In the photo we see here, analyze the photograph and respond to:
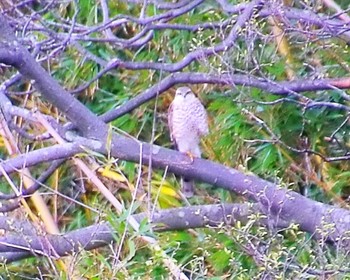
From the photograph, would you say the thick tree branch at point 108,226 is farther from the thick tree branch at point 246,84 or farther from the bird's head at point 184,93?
the bird's head at point 184,93

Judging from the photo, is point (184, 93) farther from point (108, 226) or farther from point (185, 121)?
point (108, 226)

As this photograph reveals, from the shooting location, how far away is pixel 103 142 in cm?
251

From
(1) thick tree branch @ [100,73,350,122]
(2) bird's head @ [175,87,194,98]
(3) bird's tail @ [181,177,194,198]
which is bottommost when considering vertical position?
(3) bird's tail @ [181,177,194,198]

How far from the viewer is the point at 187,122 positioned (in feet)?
10.6

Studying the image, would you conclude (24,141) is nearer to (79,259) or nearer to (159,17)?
(159,17)

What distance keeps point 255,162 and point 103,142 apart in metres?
1.07

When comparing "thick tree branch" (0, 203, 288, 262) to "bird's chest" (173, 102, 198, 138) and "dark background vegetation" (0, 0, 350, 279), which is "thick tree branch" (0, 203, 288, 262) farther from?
"bird's chest" (173, 102, 198, 138)

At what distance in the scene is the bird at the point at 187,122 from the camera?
3.20 meters

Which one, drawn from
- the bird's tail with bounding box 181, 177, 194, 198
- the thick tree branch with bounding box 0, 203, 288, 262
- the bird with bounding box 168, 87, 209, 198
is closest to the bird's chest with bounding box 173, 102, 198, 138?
the bird with bounding box 168, 87, 209, 198

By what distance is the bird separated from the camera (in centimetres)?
320

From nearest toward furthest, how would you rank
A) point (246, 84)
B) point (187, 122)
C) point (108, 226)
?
1. point (108, 226)
2. point (246, 84)
3. point (187, 122)

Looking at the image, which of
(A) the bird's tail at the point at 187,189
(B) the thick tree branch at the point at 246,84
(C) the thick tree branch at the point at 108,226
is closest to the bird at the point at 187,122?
(A) the bird's tail at the point at 187,189

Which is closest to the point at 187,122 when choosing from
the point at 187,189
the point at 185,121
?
the point at 185,121

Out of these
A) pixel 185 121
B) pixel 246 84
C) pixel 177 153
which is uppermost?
pixel 246 84
